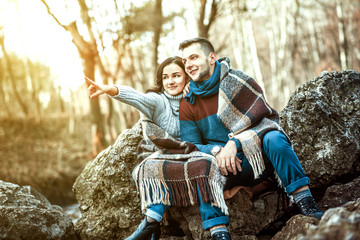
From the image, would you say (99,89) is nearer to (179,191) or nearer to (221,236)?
(179,191)

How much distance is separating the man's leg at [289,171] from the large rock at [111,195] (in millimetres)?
1700

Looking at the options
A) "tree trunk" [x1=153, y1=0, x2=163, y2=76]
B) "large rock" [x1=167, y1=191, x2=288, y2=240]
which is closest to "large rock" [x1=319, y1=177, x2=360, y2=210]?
"large rock" [x1=167, y1=191, x2=288, y2=240]

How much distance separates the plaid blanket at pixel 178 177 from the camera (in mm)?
2729

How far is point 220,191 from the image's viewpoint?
270 centimetres

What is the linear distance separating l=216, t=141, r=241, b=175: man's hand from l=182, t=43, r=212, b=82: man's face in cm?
79

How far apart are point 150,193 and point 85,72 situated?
6381 mm

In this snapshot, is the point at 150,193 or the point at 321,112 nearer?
the point at 150,193

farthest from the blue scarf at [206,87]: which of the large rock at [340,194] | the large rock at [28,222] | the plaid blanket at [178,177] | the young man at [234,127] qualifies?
the large rock at [28,222]

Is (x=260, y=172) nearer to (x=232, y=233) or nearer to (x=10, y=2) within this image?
(x=232, y=233)

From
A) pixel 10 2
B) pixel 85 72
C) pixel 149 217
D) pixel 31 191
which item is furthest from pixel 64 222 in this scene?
pixel 10 2

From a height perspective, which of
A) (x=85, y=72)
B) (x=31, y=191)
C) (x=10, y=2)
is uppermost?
(x=10, y=2)

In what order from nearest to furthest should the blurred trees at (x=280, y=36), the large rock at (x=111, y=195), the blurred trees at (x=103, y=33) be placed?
the large rock at (x=111, y=195), the blurred trees at (x=103, y=33), the blurred trees at (x=280, y=36)

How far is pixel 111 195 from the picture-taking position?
3.71m

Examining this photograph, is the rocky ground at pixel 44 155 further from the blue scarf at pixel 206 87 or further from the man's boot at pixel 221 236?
the man's boot at pixel 221 236
